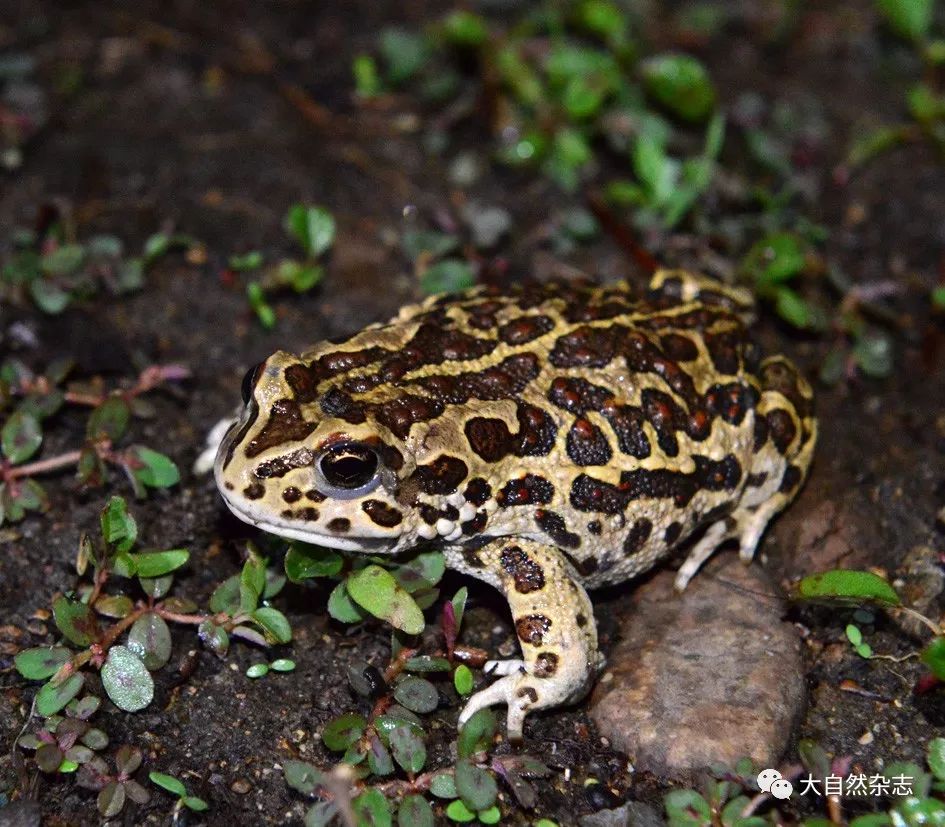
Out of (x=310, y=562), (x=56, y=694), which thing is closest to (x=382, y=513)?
(x=310, y=562)

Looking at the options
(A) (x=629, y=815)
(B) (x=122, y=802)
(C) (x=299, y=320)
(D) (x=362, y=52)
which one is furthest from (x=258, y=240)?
(A) (x=629, y=815)

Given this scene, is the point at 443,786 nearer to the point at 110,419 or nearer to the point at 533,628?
the point at 533,628

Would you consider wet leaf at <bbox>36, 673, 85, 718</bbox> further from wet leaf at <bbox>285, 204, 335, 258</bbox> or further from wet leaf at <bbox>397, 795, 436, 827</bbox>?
wet leaf at <bbox>285, 204, 335, 258</bbox>

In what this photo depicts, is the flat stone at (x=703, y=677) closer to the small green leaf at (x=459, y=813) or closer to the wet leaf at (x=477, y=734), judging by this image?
the wet leaf at (x=477, y=734)

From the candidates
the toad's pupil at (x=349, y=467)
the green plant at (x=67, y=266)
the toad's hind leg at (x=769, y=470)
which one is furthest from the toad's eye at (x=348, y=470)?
the green plant at (x=67, y=266)

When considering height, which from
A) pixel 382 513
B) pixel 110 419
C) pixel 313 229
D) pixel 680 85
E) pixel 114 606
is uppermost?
pixel 680 85

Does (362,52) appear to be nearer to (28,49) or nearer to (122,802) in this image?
(28,49)

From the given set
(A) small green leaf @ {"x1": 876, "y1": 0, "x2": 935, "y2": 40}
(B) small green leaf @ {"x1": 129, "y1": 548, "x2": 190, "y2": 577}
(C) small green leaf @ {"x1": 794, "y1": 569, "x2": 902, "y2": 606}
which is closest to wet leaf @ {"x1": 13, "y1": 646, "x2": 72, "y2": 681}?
(B) small green leaf @ {"x1": 129, "y1": 548, "x2": 190, "y2": 577}
